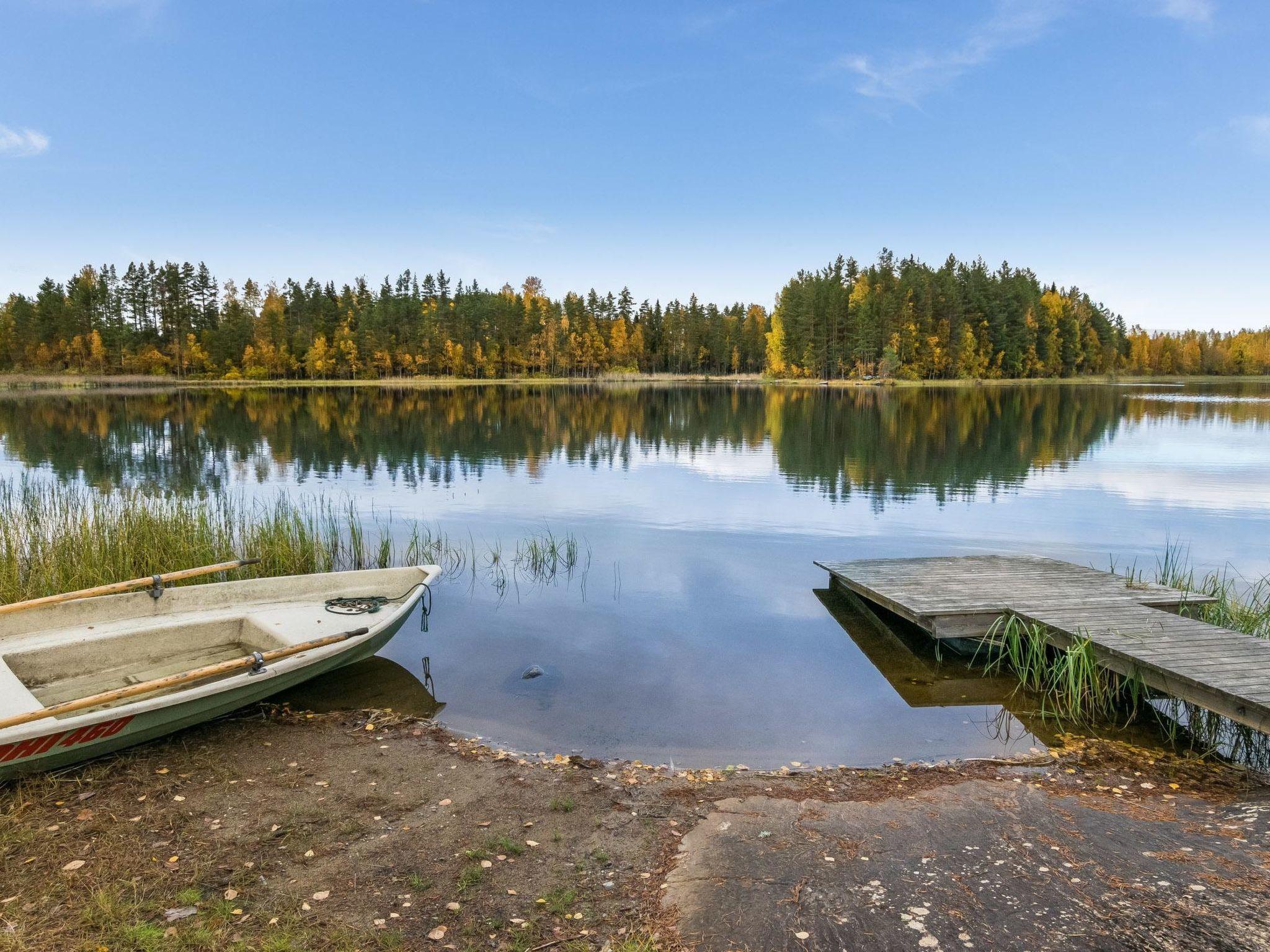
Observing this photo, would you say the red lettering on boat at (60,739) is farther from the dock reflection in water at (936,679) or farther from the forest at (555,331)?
the forest at (555,331)

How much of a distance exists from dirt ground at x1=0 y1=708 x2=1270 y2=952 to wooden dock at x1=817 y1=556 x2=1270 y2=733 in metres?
0.80

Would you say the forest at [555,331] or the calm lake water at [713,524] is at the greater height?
the forest at [555,331]

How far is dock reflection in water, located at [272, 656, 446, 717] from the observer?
26.6 ft

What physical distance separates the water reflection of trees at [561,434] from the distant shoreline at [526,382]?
1664cm

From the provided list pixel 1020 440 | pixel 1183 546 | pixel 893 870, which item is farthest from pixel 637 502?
pixel 1020 440

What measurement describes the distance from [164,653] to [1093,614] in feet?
34.5

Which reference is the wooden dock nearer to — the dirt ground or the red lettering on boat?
the dirt ground

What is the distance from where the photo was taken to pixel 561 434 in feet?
128

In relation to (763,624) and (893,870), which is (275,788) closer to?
(893,870)

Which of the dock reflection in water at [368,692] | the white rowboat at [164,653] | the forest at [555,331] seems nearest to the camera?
the white rowboat at [164,653]

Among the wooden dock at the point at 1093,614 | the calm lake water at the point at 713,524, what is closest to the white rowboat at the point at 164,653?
the calm lake water at the point at 713,524

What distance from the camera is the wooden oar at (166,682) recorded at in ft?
17.9

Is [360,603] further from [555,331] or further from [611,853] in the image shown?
[555,331]

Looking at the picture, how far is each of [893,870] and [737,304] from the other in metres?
161
